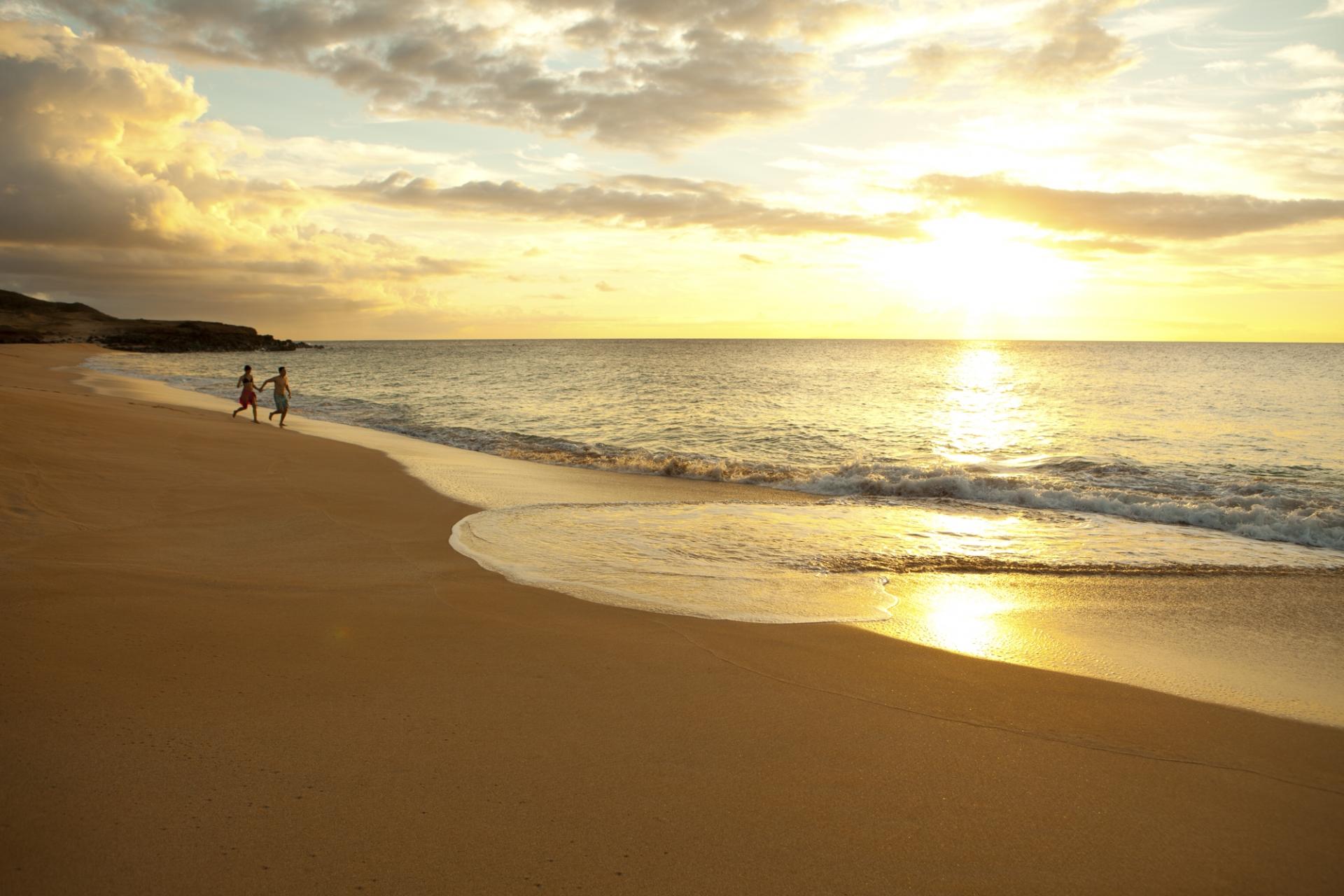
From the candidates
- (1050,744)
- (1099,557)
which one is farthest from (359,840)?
(1099,557)

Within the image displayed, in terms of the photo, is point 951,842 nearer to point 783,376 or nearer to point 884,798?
point 884,798

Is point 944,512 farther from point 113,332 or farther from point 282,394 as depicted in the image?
point 113,332

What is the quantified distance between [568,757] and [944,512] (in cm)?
1103

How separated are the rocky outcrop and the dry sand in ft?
339

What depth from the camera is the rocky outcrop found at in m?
95.9

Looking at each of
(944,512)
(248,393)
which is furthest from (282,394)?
(944,512)

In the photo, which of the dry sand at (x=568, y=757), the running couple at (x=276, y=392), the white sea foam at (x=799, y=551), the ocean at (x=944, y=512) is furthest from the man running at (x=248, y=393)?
the dry sand at (x=568, y=757)

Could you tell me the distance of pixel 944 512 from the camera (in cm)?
1353

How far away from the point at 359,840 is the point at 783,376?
224ft

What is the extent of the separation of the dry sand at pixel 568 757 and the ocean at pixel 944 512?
3.68ft

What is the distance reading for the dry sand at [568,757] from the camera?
307cm

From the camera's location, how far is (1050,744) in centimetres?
437

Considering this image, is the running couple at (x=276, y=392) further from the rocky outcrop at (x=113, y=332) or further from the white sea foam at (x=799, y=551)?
Result: the rocky outcrop at (x=113, y=332)

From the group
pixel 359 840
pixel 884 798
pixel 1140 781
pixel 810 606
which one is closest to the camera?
pixel 359 840
